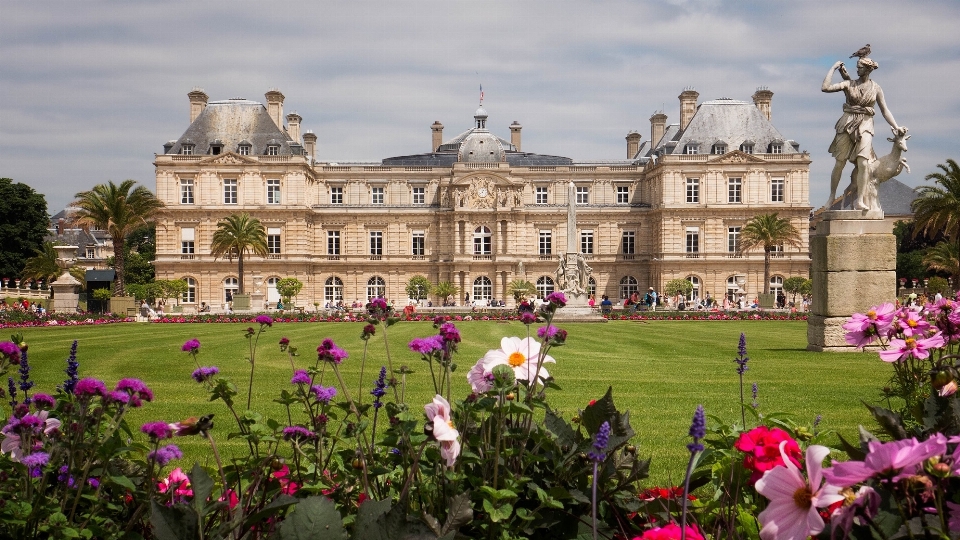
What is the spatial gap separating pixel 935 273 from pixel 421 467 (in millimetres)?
73577

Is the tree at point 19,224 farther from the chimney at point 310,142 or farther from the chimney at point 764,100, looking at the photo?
the chimney at point 764,100

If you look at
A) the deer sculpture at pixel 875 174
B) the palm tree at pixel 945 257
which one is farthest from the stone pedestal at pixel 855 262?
the palm tree at pixel 945 257

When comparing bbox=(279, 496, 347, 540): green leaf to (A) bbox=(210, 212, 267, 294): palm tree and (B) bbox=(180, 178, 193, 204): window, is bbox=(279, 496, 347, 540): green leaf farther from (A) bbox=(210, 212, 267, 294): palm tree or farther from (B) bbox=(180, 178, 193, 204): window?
(B) bbox=(180, 178, 193, 204): window

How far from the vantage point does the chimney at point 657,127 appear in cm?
6812

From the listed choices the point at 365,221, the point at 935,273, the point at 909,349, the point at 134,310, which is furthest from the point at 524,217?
the point at 909,349

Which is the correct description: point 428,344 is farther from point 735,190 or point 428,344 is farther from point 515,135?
point 515,135

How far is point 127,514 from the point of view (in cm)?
392

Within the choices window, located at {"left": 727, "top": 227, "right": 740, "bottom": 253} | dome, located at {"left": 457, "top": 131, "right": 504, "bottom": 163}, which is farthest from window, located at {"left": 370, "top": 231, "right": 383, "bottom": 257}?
window, located at {"left": 727, "top": 227, "right": 740, "bottom": 253}

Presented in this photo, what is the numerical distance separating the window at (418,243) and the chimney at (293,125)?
14388mm

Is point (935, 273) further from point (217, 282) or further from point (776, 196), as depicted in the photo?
point (217, 282)

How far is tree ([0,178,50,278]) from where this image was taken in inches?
2319

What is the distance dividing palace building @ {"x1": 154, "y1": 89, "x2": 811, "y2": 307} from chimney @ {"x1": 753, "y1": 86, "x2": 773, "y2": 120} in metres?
0.10

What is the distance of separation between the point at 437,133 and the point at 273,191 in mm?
19131

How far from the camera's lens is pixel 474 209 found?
5959 centimetres
